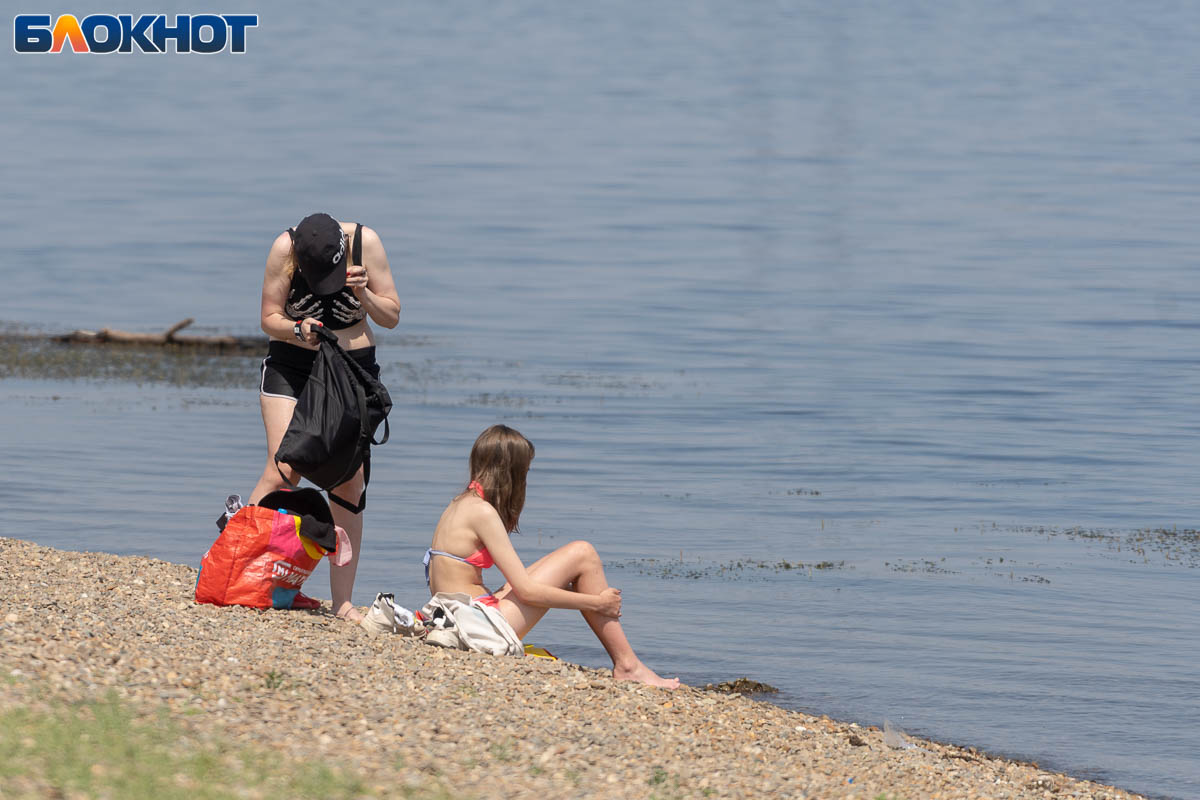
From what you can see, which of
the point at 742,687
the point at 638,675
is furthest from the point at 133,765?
the point at 742,687

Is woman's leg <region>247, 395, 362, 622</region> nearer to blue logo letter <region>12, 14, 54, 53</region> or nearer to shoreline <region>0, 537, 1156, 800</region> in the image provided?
shoreline <region>0, 537, 1156, 800</region>

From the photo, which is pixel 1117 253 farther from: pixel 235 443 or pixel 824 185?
pixel 235 443

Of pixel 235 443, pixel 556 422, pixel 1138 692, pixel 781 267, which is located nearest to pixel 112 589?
pixel 1138 692

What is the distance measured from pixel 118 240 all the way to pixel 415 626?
23569 mm

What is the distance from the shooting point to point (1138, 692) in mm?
8188

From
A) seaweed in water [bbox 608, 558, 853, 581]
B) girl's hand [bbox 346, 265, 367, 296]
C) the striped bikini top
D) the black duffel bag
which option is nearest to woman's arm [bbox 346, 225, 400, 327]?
girl's hand [bbox 346, 265, 367, 296]

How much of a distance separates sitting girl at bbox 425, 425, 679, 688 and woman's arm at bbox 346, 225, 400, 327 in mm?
662

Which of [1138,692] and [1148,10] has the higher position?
[1148,10]

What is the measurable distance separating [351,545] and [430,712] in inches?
68.9

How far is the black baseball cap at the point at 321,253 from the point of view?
22.0 ft

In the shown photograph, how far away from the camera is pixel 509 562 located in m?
6.86

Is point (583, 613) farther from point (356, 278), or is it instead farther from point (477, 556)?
point (356, 278)

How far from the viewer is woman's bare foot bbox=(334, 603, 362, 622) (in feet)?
23.8

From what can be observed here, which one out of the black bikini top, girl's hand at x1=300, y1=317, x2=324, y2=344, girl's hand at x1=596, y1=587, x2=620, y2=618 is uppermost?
the black bikini top
